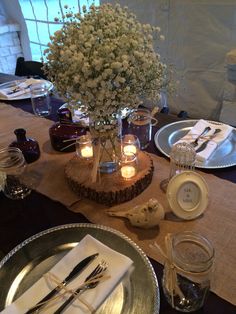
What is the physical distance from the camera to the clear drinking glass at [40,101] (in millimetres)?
1299

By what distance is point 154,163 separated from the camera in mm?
950

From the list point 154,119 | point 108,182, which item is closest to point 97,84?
point 108,182

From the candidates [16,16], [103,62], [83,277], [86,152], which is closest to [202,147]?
[86,152]

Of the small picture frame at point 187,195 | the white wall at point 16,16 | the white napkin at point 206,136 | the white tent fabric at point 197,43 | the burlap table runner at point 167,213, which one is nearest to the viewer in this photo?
the burlap table runner at point 167,213

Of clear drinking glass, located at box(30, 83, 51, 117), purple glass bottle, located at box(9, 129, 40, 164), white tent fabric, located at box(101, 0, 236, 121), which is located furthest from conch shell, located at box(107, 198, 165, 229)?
white tent fabric, located at box(101, 0, 236, 121)

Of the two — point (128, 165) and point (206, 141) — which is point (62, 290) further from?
point (206, 141)

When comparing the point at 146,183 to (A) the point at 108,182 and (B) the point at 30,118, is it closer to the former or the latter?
(A) the point at 108,182

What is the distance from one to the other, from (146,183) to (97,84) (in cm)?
34

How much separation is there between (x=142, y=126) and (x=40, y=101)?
0.54 metres

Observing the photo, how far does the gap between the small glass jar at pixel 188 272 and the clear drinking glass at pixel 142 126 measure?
1.70 feet

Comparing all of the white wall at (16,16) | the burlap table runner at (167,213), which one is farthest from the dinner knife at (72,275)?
the white wall at (16,16)

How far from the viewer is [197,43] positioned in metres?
1.86

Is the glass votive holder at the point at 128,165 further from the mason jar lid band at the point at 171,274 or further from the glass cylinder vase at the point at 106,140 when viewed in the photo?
the mason jar lid band at the point at 171,274

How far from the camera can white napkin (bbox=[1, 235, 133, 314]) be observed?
0.51 metres
